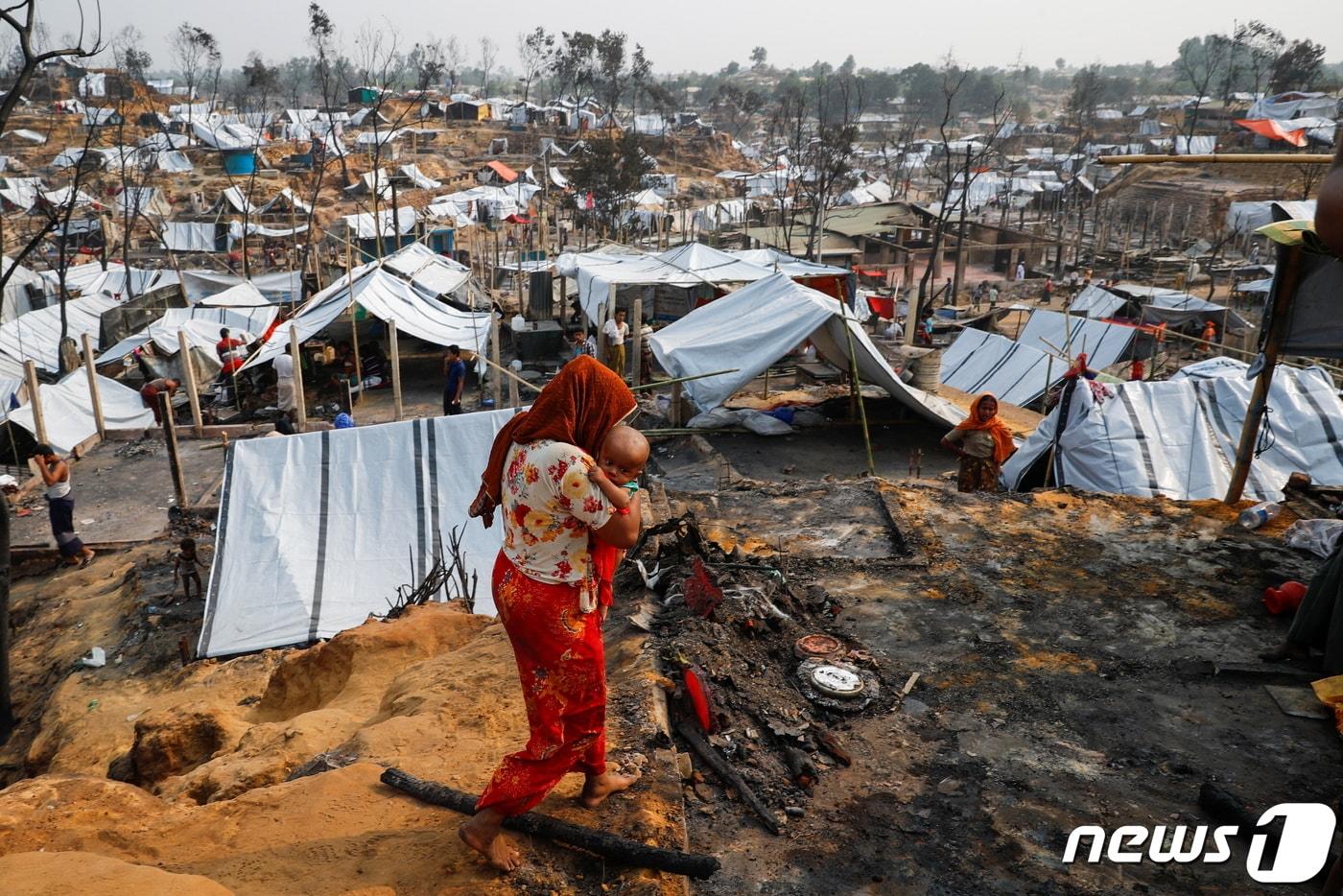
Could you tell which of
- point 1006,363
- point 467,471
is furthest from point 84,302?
point 1006,363

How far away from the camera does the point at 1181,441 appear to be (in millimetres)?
7684

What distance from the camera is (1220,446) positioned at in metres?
7.76

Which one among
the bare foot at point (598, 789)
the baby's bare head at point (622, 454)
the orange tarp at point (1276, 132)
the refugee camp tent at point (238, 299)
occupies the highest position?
the orange tarp at point (1276, 132)

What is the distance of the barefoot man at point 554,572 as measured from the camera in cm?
228

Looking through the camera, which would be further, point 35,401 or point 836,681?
point 35,401

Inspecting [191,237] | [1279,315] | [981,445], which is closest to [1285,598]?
[1279,315]

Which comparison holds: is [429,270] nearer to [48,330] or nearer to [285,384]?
[285,384]

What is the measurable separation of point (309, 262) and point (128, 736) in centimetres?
1833

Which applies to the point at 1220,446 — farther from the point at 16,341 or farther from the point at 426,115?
the point at 426,115

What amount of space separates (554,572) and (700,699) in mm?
1268

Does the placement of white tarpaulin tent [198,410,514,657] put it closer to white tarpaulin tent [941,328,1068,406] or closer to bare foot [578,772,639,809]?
bare foot [578,772,639,809]

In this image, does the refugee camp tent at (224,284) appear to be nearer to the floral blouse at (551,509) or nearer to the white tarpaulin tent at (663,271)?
the white tarpaulin tent at (663,271)

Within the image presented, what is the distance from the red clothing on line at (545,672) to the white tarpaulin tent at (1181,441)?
6.19m

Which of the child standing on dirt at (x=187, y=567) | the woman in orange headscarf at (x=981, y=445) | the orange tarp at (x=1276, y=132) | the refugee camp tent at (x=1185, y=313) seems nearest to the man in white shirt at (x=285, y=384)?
the child standing on dirt at (x=187, y=567)
